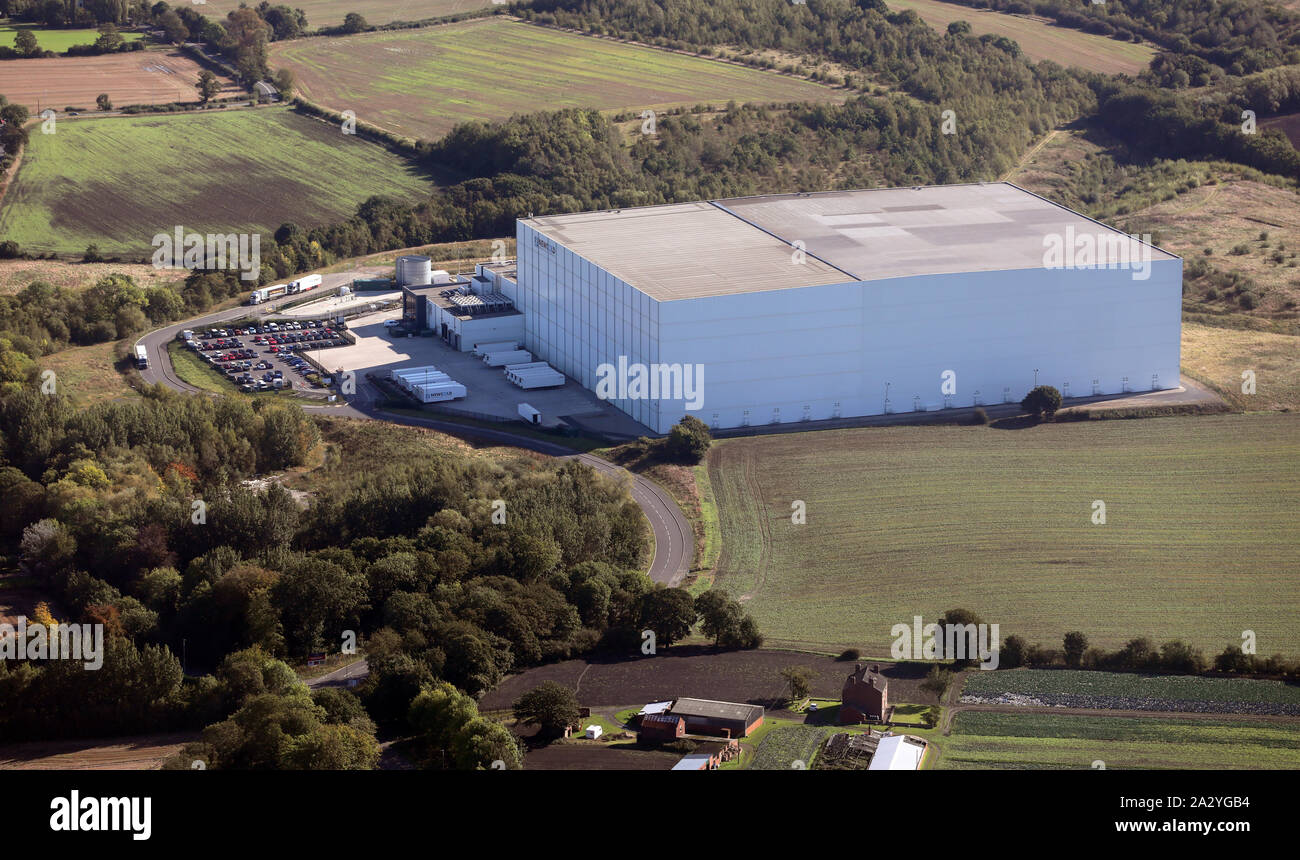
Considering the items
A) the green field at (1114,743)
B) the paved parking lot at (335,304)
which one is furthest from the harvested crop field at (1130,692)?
the paved parking lot at (335,304)

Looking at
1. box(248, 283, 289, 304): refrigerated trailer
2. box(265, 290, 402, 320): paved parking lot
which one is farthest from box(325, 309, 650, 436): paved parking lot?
box(248, 283, 289, 304): refrigerated trailer

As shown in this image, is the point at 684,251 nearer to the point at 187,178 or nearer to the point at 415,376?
the point at 415,376

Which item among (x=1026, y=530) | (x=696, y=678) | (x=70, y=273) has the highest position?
(x=70, y=273)

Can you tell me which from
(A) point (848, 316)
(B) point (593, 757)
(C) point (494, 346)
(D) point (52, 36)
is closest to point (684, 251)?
(A) point (848, 316)

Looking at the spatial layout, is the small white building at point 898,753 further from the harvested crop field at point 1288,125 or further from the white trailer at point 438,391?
the harvested crop field at point 1288,125
